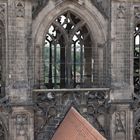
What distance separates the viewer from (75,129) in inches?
485

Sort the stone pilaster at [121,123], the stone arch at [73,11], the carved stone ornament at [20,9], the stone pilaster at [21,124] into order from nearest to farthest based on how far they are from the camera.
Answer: the carved stone ornament at [20,9]
the stone pilaster at [21,124]
the stone arch at [73,11]
the stone pilaster at [121,123]

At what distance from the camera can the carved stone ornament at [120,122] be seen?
13695 mm

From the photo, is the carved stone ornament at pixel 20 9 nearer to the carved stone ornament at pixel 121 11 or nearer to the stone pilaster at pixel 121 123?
the carved stone ornament at pixel 121 11

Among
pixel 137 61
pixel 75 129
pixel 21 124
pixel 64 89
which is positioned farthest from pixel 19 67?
pixel 137 61

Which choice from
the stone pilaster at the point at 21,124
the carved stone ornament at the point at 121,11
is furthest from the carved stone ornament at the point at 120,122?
the carved stone ornament at the point at 121,11

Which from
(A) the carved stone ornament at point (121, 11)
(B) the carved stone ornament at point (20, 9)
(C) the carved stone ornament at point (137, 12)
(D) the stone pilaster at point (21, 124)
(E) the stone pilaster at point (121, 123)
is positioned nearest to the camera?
(B) the carved stone ornament at point (20, 9)

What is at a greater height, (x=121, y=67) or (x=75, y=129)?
(x=121, y=67)

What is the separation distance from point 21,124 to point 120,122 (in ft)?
10.9

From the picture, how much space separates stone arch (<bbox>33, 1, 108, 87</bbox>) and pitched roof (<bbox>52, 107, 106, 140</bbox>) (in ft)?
5.72

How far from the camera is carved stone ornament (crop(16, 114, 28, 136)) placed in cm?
1291

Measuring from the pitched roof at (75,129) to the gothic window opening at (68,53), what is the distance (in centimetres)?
132

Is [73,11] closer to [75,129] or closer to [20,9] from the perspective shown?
[20,9]

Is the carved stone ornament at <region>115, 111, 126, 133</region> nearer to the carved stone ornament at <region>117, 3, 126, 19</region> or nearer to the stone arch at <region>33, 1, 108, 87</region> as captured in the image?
the stone arch at <region>33, 1, 108, 87</region>

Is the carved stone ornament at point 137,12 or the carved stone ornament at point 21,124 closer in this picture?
the carved stone ornament at point 21,124
